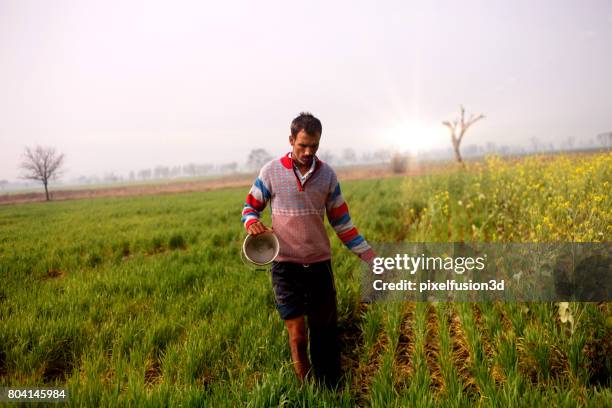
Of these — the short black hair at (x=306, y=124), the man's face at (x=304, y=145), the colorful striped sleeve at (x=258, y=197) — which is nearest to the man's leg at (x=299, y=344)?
the colorful striped sleeve at (x=258, y=197)

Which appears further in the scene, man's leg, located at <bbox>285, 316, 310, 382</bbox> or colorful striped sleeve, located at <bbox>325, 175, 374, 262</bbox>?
colorful striped sleeve, located at <bbox>325, 175, 374, 262</bbox>

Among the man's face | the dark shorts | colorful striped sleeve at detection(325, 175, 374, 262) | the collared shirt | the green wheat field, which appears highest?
the man's face

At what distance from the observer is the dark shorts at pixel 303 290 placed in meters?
2.18

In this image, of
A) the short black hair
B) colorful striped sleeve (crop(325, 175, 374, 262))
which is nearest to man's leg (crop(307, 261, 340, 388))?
colorful striped sleeve (crop(325, 175, 374, 262))

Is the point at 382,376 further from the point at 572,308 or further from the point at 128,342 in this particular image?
the point at 128,342

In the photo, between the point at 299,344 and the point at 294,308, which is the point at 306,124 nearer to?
the point at 294,308

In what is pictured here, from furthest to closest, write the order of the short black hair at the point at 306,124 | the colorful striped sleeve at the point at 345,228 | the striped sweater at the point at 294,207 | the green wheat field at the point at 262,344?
1. the colorful striped sleeve at the point at 345,228
2. the striped sweater at the point at 294,207
3. the short black hair at the point at 306,124
4. the green wheat field at the point at 262,344

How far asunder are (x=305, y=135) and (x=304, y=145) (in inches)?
2.7

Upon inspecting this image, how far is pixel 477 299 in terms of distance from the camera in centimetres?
322

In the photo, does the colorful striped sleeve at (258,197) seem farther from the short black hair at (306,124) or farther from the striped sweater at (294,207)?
the short black hair at (306,124)

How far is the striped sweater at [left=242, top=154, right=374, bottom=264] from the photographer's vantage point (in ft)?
7.28

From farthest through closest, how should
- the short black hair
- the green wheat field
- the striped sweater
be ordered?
1. the striped sweater
2. the short black hair
3. the green wheat field

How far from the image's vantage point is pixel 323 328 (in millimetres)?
2285

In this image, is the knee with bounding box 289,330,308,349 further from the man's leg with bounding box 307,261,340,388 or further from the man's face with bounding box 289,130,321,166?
the man's face with bounding box 289,130,321,166
